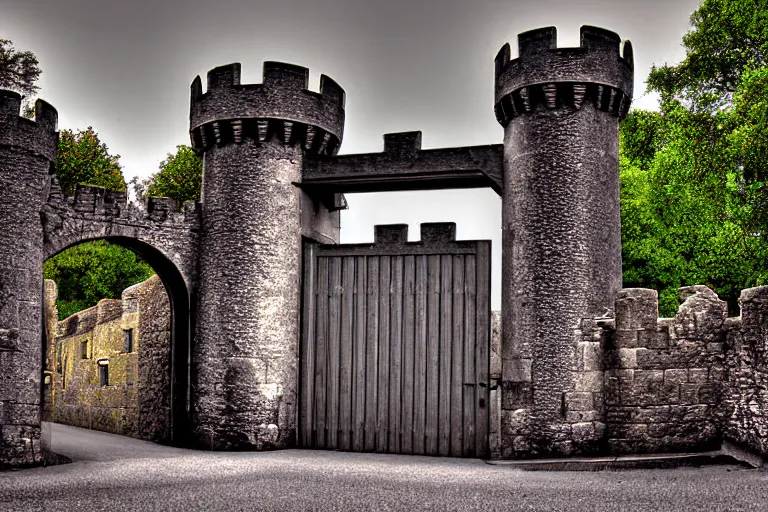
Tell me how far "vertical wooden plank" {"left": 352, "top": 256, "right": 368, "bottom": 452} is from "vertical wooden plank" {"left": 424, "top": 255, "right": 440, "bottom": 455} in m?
0.96

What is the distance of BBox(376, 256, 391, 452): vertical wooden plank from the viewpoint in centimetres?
1365

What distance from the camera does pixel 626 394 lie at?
11812mm

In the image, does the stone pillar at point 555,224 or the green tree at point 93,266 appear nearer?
the stone pillar at point 555,224

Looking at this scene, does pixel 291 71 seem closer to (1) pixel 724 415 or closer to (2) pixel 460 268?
(2) pixel 460 268

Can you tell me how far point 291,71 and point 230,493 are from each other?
699 centimetres

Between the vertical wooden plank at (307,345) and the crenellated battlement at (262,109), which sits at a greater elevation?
the crenellated battlement at (262,109)

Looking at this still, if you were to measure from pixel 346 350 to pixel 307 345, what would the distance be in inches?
23.4

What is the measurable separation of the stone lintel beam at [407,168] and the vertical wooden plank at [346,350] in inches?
47.4

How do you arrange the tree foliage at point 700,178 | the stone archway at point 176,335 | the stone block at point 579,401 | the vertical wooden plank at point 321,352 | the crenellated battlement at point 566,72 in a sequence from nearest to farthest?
the stone block at point 579,401
the crenellated battlement at point 566,72
the stone archway at point 176,335
the vertical wooden plank at point 321,352
the tree foliage at point 700,178

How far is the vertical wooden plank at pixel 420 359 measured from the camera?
13484 mm

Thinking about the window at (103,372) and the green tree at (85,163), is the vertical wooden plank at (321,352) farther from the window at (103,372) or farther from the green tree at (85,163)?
the green tree at (85,163)

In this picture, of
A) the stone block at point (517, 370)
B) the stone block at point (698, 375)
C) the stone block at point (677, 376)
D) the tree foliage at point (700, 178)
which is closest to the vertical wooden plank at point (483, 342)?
the stone block at point (517, 370)

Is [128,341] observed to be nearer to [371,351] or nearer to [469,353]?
[371,351]

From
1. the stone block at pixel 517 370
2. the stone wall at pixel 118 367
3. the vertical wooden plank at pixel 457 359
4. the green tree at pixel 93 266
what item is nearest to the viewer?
the stone block at pixel 517 370
